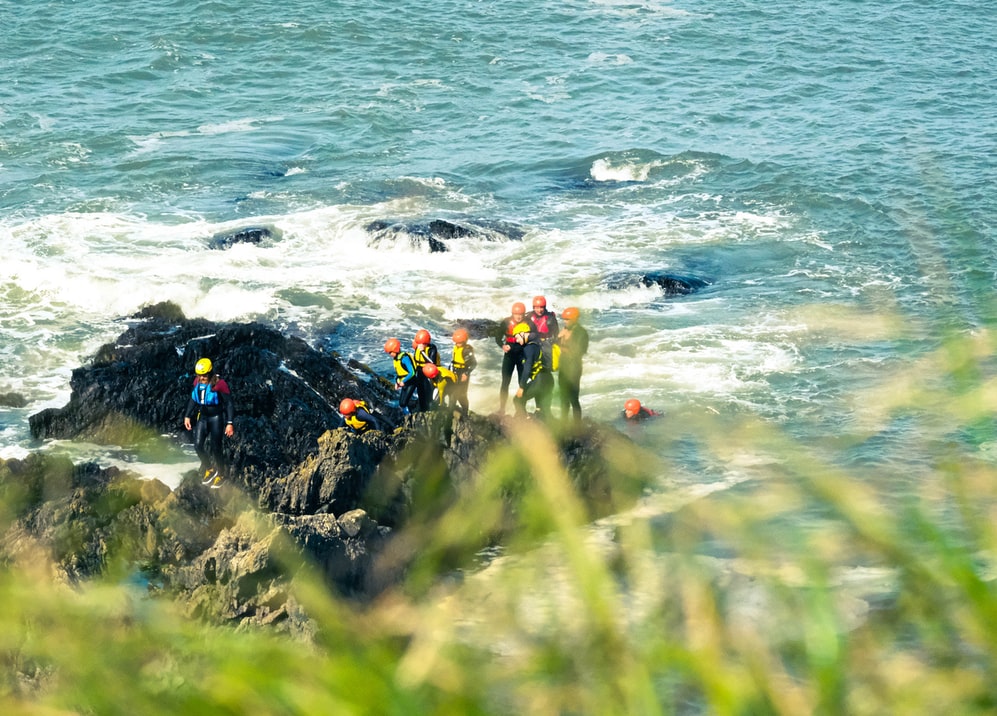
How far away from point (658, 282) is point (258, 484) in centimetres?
1494

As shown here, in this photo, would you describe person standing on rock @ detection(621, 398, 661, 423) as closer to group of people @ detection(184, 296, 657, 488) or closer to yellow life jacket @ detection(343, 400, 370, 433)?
group of people @ detection(184, 296, 657, 488)

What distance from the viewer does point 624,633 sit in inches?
77.7

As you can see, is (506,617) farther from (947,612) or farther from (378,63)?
(378,63)

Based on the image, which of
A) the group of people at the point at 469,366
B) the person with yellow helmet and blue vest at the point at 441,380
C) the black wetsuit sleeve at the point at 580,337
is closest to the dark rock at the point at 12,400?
the group of people at the point at 469,366

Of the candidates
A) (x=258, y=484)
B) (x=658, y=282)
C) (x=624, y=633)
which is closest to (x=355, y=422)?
(x=258, y=484)

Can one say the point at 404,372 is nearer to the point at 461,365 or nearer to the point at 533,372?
the point at 461,365

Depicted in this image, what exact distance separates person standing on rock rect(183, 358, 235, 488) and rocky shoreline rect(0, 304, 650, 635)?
364mm

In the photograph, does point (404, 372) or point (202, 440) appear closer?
point (202, 440)

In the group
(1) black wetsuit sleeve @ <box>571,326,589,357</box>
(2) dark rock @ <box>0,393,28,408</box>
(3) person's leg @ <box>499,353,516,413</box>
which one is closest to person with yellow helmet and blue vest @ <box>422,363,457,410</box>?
(3) person's leg @ <box>499,353,516,413</box>

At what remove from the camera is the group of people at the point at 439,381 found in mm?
17047

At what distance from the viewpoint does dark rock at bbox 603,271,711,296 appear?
96.5ft

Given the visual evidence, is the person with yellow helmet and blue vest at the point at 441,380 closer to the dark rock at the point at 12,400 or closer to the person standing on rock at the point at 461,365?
the person standing on rock at the point at 461,365

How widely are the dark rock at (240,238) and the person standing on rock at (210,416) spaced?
16433 millimetres

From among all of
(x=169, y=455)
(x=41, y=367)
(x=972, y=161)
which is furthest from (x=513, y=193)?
(x=169, y=455)
